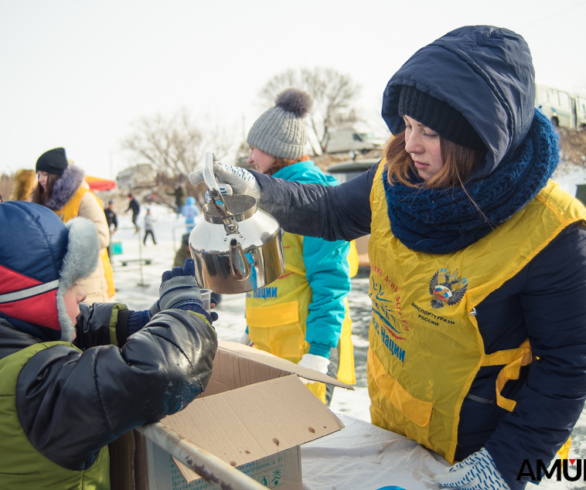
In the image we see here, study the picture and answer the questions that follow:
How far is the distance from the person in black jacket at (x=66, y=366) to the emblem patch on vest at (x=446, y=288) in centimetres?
57

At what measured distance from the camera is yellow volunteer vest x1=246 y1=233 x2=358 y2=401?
2088 mm

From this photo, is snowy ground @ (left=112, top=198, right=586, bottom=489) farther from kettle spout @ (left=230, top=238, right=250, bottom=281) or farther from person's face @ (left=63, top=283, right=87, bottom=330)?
person's face @ (left=63, top=283, right=87, bottom=330)

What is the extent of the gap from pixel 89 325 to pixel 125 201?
34.1 metres

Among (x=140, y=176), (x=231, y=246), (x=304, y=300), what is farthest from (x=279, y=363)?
(x=140, y=176)

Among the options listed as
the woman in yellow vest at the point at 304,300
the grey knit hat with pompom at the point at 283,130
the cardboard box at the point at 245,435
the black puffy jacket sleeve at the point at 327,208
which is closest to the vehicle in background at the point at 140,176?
the grey knit hat with pompom at the point at 283,130

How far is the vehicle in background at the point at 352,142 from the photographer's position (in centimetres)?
2325

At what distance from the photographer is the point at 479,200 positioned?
1.10 m

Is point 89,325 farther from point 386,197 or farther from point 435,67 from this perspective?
point 435,67

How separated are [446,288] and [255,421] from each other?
563 mm

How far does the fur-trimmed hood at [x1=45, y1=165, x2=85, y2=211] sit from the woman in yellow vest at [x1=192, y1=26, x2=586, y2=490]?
2236 millimetres

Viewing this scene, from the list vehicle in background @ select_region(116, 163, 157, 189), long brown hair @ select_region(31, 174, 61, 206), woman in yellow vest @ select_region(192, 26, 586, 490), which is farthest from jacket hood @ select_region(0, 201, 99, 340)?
vehicle in background @ select_region(116, 163, 157, 189)

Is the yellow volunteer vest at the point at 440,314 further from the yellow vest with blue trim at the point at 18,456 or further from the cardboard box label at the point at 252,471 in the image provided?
the yellow vest with blue trim at the point at 18,456

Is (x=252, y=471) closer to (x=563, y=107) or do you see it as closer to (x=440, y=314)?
(x=440, y=314)

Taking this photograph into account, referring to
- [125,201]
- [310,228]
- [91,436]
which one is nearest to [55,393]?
[91,436]
